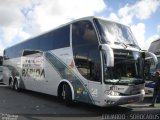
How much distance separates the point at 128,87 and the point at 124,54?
1.34m

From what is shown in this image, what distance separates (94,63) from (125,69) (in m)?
1.26

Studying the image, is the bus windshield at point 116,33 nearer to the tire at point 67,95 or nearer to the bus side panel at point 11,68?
the tire at point 67,95

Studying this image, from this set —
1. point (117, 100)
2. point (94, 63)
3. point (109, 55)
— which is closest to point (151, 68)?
point (94, 63)

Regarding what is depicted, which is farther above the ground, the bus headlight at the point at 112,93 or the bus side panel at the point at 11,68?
the bus side panel at the point at 11,68

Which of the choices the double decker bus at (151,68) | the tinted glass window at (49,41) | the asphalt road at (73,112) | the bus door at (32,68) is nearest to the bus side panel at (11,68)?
the tinted glass window at (49,41)

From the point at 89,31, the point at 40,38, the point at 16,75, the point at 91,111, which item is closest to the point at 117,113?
the point at 91,111

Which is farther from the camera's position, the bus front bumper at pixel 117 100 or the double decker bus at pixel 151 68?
the double decker bus at pixel 151 68

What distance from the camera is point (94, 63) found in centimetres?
1177

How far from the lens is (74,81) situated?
521 inches

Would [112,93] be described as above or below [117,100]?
above

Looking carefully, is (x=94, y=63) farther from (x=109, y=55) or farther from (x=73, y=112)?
(x=73, y=112)

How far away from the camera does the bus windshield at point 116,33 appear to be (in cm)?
1191

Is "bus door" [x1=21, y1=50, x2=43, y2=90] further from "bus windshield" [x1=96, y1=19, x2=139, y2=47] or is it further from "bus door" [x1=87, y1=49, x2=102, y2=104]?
"bus windshield" [x1=96, y1=19, x2=139, y2=47]

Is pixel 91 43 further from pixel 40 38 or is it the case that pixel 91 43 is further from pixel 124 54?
pixel 40 38
